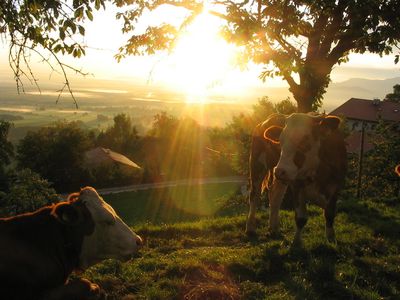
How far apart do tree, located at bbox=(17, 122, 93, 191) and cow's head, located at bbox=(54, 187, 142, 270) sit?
1876 inches

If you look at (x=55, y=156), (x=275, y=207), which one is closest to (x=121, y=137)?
(x=55, y=156)

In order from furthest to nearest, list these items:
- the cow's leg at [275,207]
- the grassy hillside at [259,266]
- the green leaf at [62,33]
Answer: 1. the cow's leg at [275,207]
2. the green leaf at [62,33]
3. the grassy hillside at [259,266]

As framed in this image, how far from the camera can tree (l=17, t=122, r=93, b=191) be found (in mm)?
51781

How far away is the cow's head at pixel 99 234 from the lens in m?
5.12

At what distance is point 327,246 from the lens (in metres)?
7.73

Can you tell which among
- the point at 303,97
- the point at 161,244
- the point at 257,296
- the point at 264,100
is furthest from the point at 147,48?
the point at 264,100

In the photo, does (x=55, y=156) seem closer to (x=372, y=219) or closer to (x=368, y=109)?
(x=372, y=219)

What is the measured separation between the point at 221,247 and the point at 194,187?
152 ft

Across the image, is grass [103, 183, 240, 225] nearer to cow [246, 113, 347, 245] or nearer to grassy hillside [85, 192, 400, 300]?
grassy hillside [85, 192, 400, 300]

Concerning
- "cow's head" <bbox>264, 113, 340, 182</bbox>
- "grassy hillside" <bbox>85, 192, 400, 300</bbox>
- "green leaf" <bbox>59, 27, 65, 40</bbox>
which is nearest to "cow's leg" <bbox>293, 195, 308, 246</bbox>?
"grassy hillside" <bbox>85, 192, 400, 300</bbox>

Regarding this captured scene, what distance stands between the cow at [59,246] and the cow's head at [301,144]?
11.2 ft

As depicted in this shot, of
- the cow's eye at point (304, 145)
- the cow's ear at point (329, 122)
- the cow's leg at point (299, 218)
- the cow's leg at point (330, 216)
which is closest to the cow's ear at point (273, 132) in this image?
the cow's eye at point (304, 145)

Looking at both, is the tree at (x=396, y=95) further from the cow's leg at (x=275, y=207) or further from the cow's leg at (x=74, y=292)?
the cow's leg at (x=74, y=292)

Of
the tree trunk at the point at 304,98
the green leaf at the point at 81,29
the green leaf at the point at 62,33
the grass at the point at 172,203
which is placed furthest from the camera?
the grass at the point at 172,203
